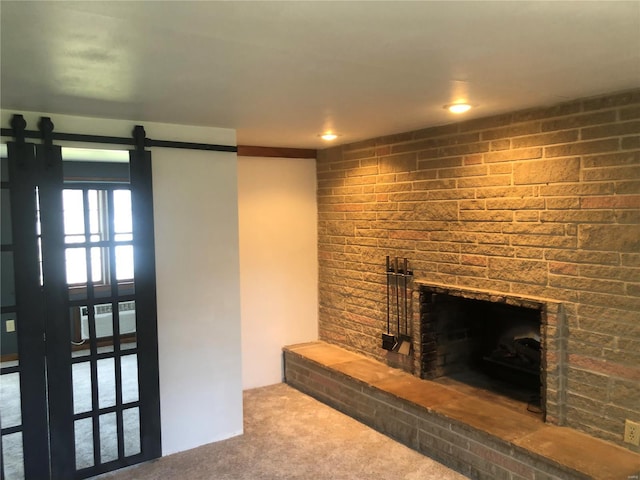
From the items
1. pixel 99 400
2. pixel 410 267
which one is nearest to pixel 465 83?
pixel 410 267

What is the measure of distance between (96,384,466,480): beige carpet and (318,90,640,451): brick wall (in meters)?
0.80

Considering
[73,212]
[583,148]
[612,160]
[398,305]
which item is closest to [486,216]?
[583,148]

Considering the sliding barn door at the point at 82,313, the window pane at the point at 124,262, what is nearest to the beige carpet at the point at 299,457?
the sliding barn door at the point at 82,313

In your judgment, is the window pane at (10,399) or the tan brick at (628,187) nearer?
the tan brick at (628,187)

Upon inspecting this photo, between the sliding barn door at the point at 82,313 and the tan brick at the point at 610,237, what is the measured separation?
2.53m

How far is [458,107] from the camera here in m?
2.84

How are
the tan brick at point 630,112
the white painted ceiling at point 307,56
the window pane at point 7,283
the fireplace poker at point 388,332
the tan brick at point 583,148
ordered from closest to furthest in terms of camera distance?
the white painted ceiling at point 307,56 < the tan brick at point 630,112 < the tan brick at point 583,148 < the window pane at point 7,283 < the fireplace poker at point 388,332

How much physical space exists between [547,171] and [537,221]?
11.6 inches

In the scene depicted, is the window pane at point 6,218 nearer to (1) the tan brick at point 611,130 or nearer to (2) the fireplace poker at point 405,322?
(2) the fireplace poker at point 405,322

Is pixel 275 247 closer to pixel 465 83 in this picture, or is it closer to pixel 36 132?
pixel 36 132

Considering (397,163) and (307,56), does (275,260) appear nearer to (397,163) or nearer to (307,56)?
(397,163)

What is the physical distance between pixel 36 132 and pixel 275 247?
2.22 m

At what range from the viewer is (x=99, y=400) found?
9.80 ft

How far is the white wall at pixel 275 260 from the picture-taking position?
4.40 m
